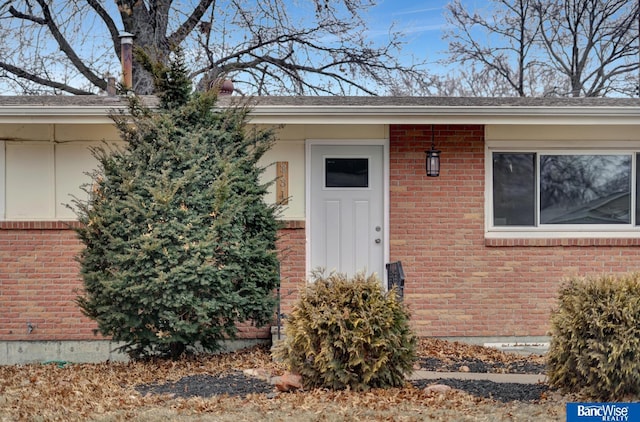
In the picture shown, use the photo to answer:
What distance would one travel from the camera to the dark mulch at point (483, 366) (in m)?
7.30

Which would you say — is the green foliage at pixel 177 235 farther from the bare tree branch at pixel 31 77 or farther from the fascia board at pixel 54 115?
the bare tree branch at pixel 31 77

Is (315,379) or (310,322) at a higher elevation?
(310,322)

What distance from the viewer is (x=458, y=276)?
9641mm

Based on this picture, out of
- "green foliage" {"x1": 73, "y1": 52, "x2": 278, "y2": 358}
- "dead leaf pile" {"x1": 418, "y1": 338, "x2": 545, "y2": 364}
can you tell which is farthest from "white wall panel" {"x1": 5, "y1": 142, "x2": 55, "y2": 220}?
"dead leaf pile" {"x1": 418, "y1": 338, "x2": 545, "y2": 364}

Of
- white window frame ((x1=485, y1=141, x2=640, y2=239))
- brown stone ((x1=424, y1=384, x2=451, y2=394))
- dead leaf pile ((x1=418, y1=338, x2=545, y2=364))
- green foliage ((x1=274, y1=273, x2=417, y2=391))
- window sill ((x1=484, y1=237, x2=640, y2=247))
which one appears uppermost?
white window frame ((x1=485, y1=141, x2=640, y2=239))

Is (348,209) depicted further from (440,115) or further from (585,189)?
(585,189)

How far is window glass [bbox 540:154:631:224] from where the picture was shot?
32.1ft

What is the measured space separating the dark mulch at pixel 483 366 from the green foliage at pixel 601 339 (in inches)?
60.7

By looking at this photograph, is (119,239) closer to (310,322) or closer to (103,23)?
(310,322)

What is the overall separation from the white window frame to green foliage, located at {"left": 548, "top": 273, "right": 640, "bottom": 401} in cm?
393

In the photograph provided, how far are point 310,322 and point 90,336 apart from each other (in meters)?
4.80

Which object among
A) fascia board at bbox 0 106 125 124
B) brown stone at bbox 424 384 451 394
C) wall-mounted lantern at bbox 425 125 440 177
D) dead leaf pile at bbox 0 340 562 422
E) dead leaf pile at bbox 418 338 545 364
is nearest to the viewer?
dead leaf pile at bbox 0 340 562 422

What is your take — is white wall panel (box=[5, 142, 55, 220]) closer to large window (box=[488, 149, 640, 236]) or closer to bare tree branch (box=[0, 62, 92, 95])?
large window (box=[488, 149, 640, 236])

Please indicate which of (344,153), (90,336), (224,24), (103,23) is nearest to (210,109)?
Answer: (344,153)
